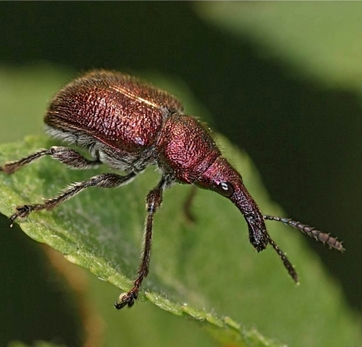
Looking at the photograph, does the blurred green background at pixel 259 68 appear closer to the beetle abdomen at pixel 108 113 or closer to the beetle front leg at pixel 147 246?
the beetle abdomen at pixel 108 113

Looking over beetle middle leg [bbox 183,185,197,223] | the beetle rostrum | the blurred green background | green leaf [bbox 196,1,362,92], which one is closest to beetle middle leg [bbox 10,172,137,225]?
the beetle rostrum

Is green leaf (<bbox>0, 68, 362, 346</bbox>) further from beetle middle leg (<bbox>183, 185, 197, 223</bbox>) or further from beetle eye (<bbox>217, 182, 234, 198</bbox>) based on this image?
beetle eye (<bbox>217, 182, 234, 198</bbox>)

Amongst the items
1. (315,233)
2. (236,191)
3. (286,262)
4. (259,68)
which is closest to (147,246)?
(236,191)

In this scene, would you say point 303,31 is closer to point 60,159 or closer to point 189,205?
point 189,205

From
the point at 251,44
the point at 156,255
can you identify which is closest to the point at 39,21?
the point at 251,44

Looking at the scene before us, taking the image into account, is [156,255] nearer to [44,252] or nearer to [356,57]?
[44,252]

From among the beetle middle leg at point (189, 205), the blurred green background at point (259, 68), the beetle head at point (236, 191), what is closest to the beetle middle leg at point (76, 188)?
the beetle middle leg at point (189, 205)

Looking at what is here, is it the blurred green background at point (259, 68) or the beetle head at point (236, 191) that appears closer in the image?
the beetle head at point (236, 191)
